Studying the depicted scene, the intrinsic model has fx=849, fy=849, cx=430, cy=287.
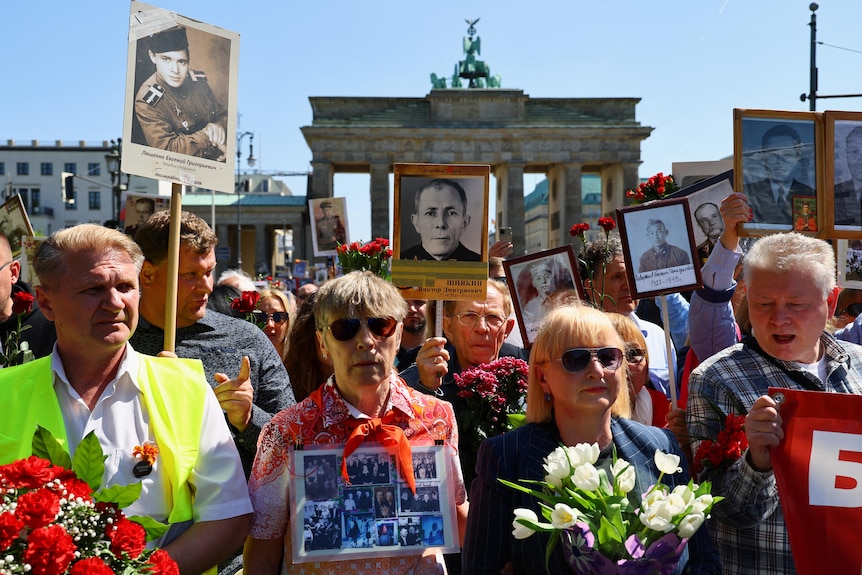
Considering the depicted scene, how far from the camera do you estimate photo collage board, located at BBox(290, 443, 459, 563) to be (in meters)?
3.10

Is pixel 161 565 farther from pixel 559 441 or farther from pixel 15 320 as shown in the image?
pixel 15 320

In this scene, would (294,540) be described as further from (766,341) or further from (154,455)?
(766,341)

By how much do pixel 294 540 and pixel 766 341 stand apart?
6.66 feet

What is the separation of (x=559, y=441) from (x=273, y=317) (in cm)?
406

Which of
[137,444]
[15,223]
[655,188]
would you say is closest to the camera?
[137,444]

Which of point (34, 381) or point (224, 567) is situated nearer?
point (34, 381)

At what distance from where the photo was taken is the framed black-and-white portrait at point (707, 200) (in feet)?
19.2

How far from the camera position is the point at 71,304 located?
9.68 feet

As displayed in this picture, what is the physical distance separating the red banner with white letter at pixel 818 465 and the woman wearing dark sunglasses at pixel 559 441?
34 centimetres

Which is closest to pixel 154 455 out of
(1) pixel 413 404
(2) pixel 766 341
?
(1) pixel 413 404

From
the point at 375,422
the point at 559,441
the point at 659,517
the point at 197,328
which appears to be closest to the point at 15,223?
the point at 197,328

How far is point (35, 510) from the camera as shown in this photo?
222 cm

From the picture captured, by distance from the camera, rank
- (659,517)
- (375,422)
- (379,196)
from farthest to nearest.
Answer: (379,196)
(375,422)
(659,517)

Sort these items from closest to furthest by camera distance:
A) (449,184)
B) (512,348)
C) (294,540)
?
(294,540) < (449,184) < (512,348)
